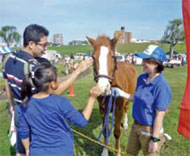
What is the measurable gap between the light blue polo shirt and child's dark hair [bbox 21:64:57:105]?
127cm

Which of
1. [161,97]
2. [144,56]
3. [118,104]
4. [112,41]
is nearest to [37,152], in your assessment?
[161,97]

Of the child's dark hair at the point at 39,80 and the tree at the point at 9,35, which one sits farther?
the tree at the point at 9,35

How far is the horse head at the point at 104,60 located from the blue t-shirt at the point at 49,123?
117 cm

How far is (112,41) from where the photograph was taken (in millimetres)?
3395

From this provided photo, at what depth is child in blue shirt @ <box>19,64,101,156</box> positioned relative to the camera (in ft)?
5.87

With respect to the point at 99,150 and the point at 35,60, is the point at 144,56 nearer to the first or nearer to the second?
the point at 35,60

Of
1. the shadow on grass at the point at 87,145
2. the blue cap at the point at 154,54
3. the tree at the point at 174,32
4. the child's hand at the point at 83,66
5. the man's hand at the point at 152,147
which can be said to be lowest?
the shadow on grass at the point at 87,145

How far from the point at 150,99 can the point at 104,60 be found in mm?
982

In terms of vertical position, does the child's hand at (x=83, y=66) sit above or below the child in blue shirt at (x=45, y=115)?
above

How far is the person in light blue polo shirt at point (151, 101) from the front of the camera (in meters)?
2.44

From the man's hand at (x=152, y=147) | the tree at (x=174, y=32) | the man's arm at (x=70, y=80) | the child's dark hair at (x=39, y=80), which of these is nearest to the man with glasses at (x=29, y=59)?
the man's arm at (x=70, y=80)

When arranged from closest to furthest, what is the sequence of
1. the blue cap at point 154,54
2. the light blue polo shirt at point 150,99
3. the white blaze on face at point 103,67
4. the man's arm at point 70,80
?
the man's arm at point 70,80 < the light blue polo shirt at point 150,99 < the blue cap at point 154,54 < the white blaze on face at point 103,67

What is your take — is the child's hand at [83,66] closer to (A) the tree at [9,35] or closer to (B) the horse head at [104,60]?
(B) the horse head at [104,60]

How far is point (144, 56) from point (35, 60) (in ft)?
4.43
